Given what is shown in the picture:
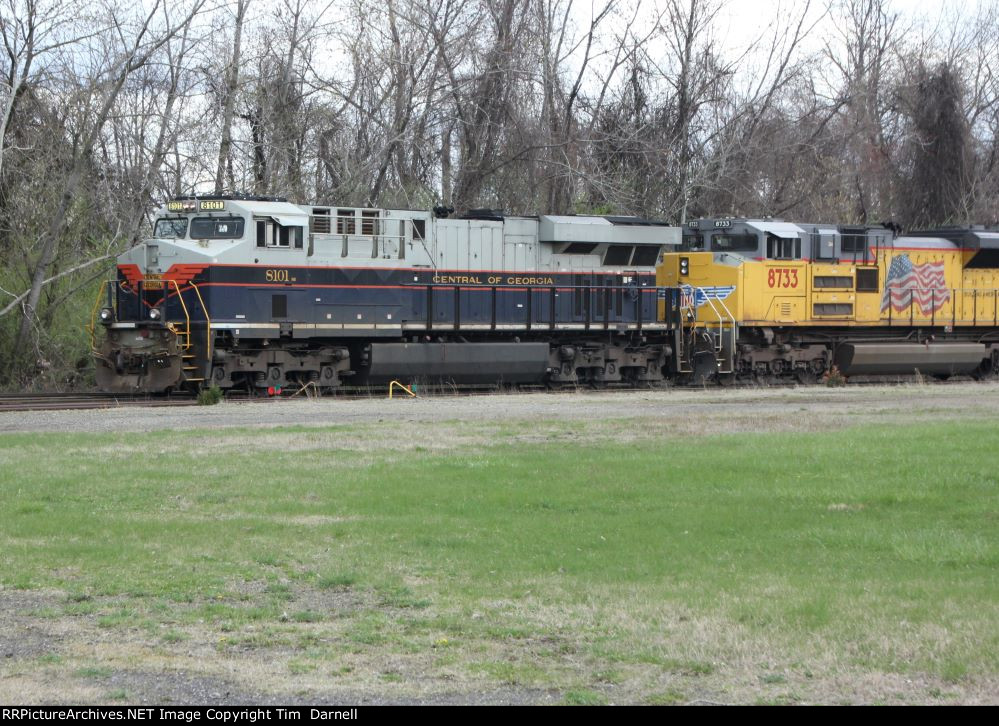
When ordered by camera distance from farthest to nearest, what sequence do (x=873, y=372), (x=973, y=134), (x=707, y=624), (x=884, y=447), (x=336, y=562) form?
(x=973, y=134)
(x=873, y=372)
(x=884, y=447)
(x=336, y=562)
(x=707, y=624)

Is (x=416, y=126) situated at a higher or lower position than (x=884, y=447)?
higher

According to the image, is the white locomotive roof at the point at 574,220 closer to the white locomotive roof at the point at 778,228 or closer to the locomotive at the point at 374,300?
the locomotive at the point at 374,300

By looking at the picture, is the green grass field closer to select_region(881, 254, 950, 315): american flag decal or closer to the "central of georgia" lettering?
the "central of georgia" lettering

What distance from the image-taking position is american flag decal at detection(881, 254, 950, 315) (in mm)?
28703

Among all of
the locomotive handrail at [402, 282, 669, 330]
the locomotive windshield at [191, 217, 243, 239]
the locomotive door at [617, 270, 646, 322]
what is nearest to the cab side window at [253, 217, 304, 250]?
the locomotive windshield at [191, 217, 243, 239]

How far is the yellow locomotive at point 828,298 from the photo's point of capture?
88.7 ft

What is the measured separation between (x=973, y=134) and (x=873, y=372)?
2326 centimetres

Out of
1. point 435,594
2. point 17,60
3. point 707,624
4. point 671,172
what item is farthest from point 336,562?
point 671,172

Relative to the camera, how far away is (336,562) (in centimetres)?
862

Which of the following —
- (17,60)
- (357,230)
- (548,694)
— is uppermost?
(17,60)

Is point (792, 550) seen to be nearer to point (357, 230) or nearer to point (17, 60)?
point (357, 230)

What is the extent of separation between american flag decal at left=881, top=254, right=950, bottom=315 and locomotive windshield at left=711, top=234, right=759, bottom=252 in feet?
12.9

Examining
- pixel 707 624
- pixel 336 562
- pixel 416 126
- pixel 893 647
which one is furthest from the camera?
pixel 416 126

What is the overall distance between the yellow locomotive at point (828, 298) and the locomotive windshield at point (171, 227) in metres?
10.6
